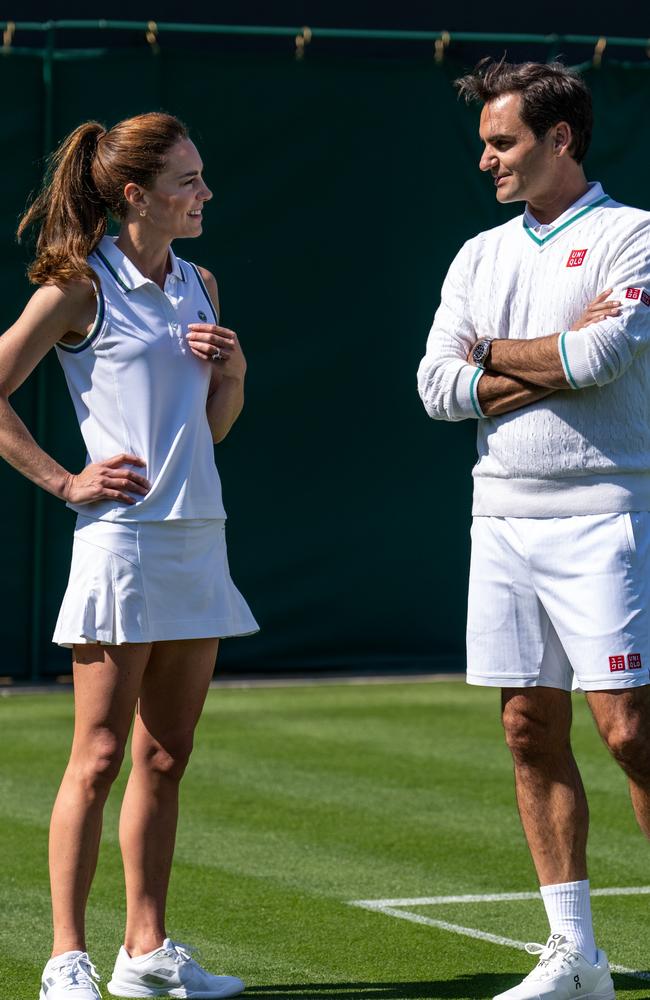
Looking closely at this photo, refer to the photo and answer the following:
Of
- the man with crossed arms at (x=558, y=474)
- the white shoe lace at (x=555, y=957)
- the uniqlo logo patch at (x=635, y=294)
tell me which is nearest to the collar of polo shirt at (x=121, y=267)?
the man with crossed arms at (x=558, y=474)

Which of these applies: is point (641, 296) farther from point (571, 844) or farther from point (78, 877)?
point (78, 877)

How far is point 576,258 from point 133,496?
1.13 meters

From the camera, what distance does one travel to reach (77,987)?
407cm

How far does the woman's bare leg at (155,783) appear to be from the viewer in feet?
14.5

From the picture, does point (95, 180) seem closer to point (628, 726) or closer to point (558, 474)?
point (558, 474)

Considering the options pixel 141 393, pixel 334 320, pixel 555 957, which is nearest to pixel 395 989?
pixel 555 957

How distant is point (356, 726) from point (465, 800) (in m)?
1.81

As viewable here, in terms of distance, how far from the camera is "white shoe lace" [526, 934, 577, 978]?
166 inches

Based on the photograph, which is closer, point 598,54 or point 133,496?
point 133,496

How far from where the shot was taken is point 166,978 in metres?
4.38

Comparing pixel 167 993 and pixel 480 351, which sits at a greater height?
pixel 480 351

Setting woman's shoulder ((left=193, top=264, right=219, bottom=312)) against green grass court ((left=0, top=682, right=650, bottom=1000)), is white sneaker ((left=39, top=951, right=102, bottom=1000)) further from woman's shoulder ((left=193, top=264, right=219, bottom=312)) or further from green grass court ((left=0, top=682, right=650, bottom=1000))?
woman's shoulder ((left=193, top=264, right=219, bottom=312))

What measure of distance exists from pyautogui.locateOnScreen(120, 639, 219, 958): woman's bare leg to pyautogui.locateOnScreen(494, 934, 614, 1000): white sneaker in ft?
2.77

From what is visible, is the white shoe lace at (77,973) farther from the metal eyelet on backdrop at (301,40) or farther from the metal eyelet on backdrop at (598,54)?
the metal eyelet on backdrop at (598,54)
